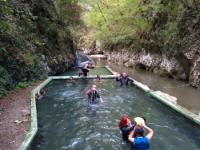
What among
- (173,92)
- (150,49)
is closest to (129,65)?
(150,49)

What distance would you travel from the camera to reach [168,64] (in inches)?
979

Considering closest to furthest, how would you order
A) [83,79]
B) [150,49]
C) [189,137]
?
1. [189,137]
2. [83,79]
3. [150,49]

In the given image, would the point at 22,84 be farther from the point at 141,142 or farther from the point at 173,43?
the point at 173,43

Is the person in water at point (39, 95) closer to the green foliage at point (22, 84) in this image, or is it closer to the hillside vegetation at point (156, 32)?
the green foliage at point (22, 84)

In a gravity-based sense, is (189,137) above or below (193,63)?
below

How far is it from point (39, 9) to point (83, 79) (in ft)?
25.1

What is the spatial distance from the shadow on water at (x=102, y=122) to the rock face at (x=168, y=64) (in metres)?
4.90

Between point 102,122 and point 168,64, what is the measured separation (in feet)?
47.7

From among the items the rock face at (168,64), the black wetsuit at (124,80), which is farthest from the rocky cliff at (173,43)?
the black wetsuit at (124,80)

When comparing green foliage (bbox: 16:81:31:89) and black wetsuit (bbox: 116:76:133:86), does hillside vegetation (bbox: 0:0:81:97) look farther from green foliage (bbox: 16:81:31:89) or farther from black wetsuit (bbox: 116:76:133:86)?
black wetsuit (bbox: 116:76:133:86)

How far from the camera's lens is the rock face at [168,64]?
20.0m

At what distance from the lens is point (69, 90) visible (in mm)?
18328

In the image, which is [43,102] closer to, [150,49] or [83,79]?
[83,79]

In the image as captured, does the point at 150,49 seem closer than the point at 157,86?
No
